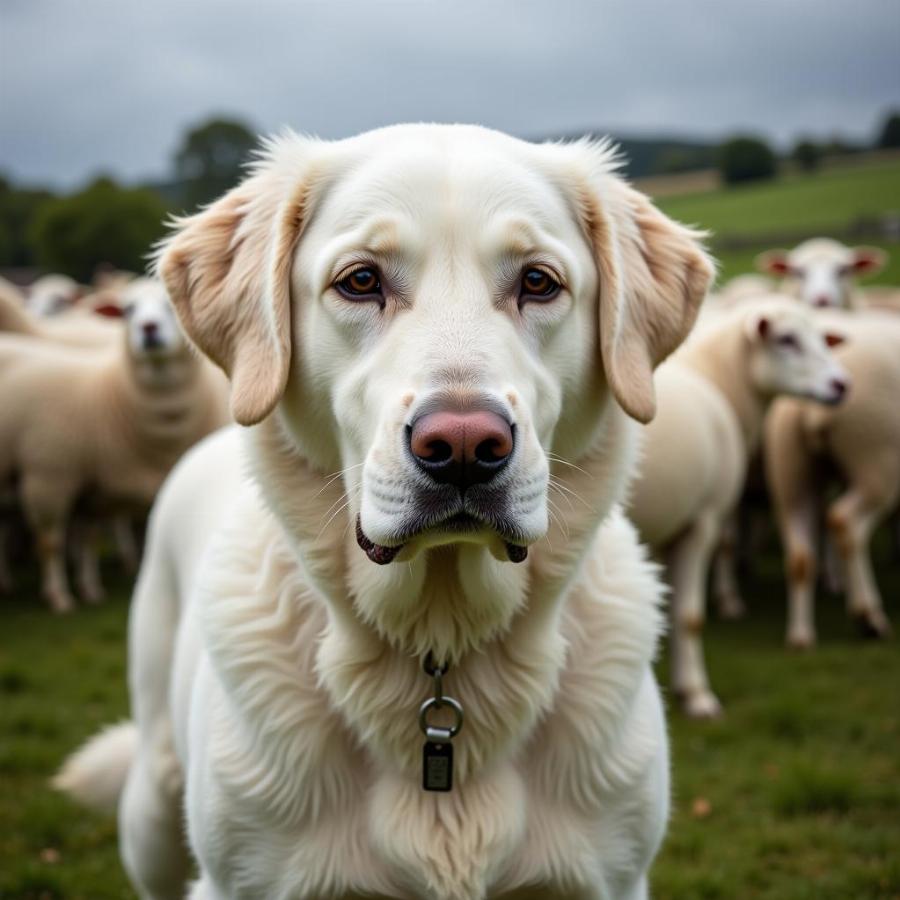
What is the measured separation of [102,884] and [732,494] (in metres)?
3.92

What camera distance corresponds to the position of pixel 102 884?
13.4ft

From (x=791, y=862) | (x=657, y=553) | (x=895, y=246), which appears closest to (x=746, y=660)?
(x=657, y=553)

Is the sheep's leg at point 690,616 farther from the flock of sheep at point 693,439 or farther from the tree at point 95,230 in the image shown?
the tree at point 95,230

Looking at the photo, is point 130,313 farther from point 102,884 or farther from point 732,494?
point 102,884

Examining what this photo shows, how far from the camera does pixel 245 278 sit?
2463 mm

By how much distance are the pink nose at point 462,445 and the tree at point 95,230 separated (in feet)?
150

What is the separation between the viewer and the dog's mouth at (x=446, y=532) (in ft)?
6.61

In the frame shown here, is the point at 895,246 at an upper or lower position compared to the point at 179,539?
lower

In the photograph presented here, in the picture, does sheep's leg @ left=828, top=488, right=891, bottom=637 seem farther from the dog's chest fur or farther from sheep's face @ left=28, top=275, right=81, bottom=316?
sheep's face @ left=28, top=275, right=81, bottom=316

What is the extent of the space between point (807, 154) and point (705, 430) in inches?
2074

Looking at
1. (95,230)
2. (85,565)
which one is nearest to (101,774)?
(85,565)

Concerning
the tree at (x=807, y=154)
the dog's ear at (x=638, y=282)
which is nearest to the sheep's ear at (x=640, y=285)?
the dog's ear at (x=638, y=282)

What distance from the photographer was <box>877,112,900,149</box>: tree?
1785 inches

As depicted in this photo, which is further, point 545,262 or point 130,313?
point 130,313
